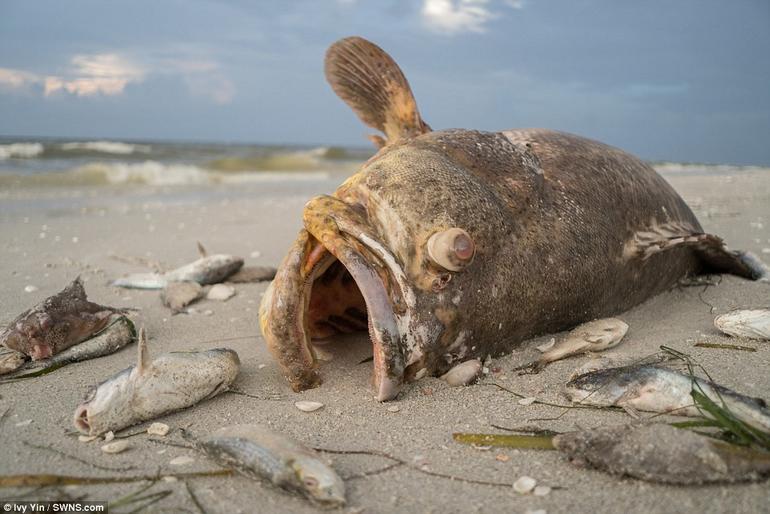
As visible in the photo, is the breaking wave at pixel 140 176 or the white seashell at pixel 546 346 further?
the breaking wave at pixel 140 176

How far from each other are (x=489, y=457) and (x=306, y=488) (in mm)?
719

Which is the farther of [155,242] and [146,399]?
[155,242]

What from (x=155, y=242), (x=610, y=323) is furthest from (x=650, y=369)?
(x=155, y=242)

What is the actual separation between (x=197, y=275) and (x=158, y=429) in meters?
2.55

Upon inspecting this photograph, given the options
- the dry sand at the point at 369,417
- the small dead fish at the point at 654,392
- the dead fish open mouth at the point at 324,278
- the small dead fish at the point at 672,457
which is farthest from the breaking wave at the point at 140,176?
the small dead fish at the point at 672,457

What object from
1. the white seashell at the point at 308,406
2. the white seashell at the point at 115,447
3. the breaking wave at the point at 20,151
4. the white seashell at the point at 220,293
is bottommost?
the white seashell at the point at 115,447

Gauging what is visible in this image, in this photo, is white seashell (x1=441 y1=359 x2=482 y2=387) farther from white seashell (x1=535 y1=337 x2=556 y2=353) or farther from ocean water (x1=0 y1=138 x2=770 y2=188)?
ocean water (x1=0 y1=138 x2=770 y2=188)

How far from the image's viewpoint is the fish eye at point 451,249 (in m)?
2.66

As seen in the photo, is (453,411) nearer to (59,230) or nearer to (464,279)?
(464,279)

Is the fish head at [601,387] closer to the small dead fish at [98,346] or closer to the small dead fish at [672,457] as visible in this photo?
the small dead fish at [672,457]

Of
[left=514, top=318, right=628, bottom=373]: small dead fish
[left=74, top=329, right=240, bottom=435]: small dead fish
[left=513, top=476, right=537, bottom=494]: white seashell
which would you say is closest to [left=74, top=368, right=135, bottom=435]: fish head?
[left=74, top=329, right=240, bottom=435]: small dead fish

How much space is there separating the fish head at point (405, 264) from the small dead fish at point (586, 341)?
11.5 inches

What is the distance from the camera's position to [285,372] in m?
3.01

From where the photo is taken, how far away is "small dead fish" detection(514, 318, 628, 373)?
313 centimetres
